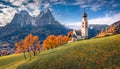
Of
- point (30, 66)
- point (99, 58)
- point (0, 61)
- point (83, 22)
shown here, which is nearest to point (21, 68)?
point (30, 66)

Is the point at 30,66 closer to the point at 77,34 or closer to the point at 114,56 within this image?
the point at 114,56

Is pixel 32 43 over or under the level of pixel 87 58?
over

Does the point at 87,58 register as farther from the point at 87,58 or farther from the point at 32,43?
the point at 32,43

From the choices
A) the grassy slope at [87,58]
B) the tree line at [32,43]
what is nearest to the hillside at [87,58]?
the grassy slope at [87,58]

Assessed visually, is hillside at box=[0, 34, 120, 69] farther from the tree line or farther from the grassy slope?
the tree line

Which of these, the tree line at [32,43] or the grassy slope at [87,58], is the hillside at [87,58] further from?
the tree line at [32,43]

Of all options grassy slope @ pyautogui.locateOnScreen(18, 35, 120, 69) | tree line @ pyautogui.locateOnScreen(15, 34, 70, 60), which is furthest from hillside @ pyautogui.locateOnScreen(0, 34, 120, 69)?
tree line @ pyautogui.locateOnScreen(15, 34, 70, 60)

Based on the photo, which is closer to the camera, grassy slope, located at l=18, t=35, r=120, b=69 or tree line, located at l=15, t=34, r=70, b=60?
grassy slope, located at l=18, t=35, r=120, b=69

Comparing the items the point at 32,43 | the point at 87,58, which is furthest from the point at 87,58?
the point at 32,43

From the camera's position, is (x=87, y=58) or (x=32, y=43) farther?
(x=32, y=43)

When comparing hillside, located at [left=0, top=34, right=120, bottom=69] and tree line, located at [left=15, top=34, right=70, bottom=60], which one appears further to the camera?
tree line, located at [left=15, top=34, right=70, bottom=60]

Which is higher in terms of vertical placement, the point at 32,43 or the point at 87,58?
the point at 32,43

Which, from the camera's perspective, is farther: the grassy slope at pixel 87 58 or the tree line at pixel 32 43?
the tree line at pixel 32 43

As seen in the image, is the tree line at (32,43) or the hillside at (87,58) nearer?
the hillside at (87,58)
